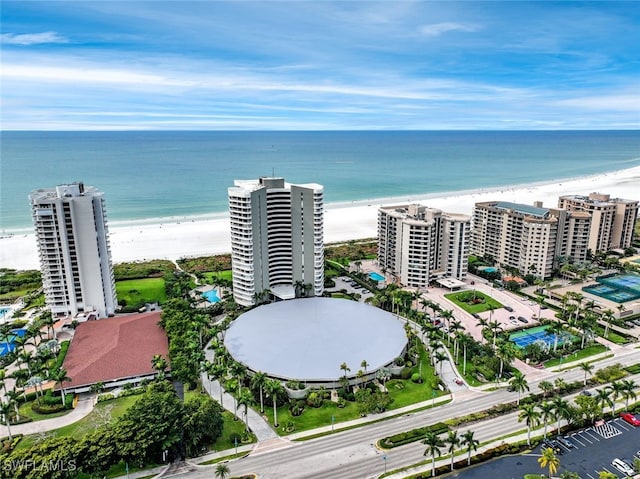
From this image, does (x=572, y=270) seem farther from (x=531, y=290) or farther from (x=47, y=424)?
(x=47, y=424)

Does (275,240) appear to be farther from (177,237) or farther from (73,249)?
(177,237)

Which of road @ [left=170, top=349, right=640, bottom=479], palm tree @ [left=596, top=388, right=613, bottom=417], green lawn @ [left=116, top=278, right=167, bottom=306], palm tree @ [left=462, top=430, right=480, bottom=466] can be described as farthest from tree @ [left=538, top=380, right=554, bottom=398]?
→ green lawn @ [left=116, top=278, right=167, bottom=306]

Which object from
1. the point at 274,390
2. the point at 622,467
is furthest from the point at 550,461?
the point at 274,390

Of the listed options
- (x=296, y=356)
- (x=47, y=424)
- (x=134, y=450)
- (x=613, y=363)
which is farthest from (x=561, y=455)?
(x=47, y=424)

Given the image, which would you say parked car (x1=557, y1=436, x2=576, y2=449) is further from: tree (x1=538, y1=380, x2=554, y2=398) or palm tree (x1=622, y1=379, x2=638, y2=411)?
palm tree (x1=622, y1=379, x2=638, y2=411)

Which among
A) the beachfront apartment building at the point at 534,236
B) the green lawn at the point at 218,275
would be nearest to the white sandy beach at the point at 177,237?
the green lawn at the point at 218,275

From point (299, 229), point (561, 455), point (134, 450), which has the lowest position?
point (561, 455)

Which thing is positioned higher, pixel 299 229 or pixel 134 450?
pixel 299 229
